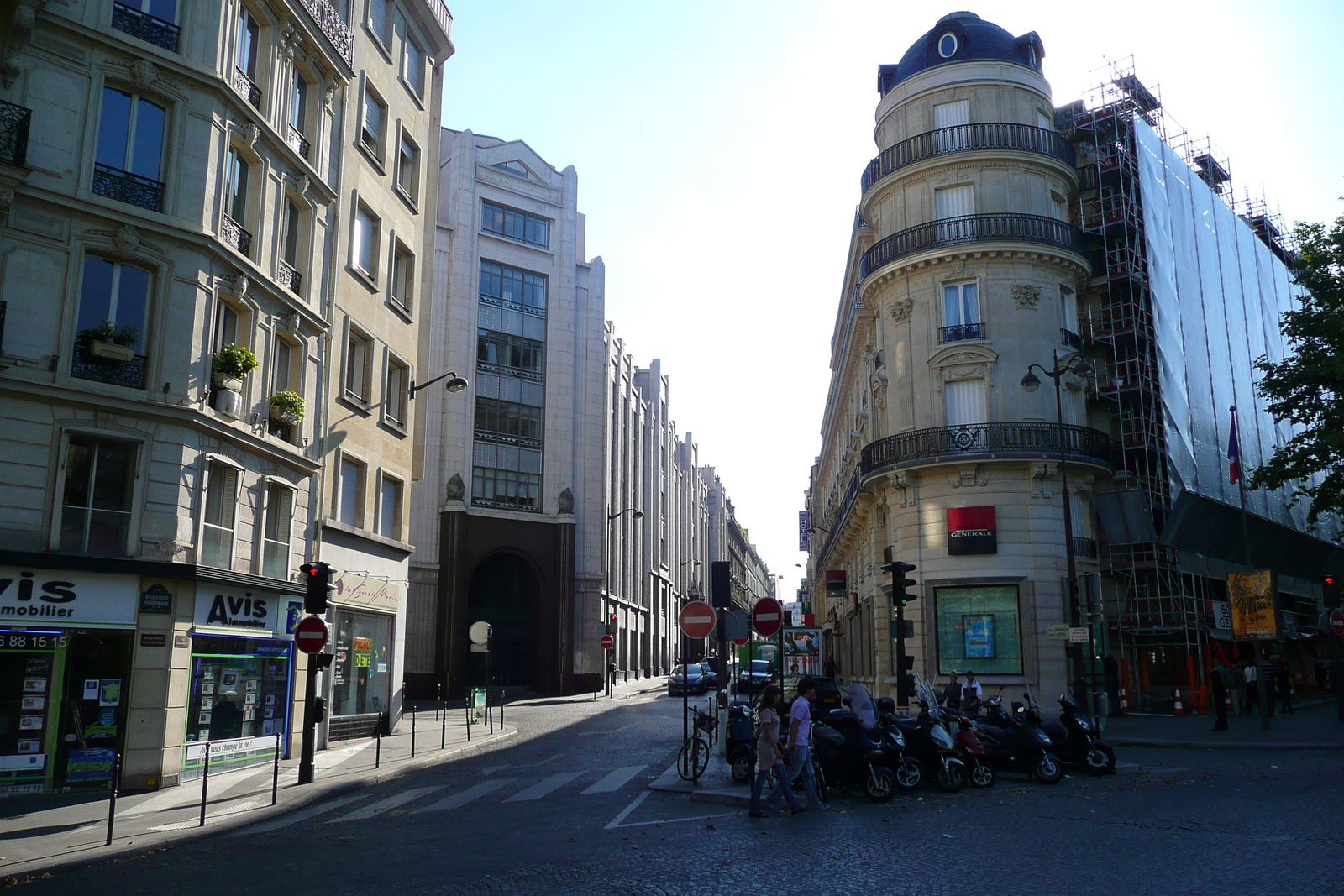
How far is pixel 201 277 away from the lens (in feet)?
57.2

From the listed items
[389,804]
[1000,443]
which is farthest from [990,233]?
[389,804]

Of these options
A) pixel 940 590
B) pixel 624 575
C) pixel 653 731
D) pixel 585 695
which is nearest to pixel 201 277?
pixel 653 731

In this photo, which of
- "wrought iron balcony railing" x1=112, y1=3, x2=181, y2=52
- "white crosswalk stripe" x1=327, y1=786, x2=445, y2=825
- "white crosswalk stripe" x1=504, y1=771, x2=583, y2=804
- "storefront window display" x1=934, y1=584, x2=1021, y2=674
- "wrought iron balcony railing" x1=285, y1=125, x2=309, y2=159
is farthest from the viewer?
"storefront window display" x1=934, y1=584, x2=1021, y2=674

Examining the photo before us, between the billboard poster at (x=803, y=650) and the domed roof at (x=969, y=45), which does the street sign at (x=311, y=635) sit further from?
the billboard poster at (x=803, y=650)

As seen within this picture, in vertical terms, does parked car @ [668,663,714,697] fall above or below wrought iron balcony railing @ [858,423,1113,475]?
below

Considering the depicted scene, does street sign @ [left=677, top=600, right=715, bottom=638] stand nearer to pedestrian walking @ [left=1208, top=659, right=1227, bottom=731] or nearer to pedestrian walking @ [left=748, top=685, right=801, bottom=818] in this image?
pedestrian walking @ [left=748, top=685, right=801, bottom=818]

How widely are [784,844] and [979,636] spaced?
22768 mm

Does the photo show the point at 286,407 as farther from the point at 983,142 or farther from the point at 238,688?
the point at 983,142

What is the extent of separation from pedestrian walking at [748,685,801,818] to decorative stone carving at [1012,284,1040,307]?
2428 cm

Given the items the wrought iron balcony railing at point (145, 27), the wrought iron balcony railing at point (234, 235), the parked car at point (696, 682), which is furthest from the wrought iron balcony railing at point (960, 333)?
the wrought iron balcony railing at point (145, 27)

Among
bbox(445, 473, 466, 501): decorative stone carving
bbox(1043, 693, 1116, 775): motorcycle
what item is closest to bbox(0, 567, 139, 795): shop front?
bbox(1043, 693, 1116, 775): motorcycle

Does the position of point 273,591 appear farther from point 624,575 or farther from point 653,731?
point 624,575

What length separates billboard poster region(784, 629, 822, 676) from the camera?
53.8 m

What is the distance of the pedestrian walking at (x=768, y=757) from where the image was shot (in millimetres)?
12578
